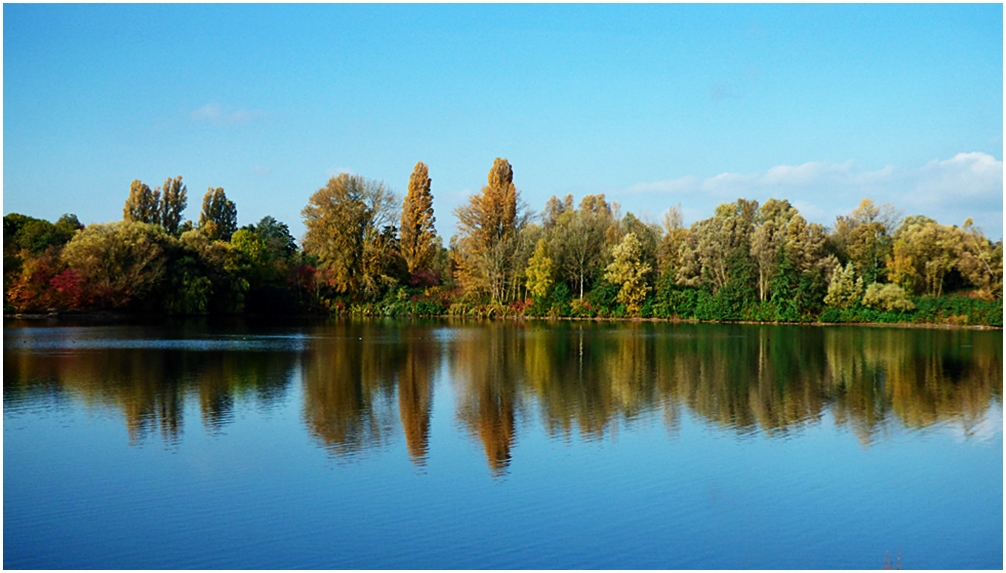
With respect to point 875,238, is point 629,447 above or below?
below

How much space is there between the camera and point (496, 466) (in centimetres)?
951

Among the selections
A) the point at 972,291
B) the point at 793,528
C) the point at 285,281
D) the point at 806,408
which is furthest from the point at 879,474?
the point at 285,281

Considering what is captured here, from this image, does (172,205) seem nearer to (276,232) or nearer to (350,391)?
(276,232)

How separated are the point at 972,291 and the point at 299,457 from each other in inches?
1501

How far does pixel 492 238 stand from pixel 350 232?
8.13 meters

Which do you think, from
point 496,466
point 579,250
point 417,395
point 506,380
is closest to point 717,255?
point 579,250

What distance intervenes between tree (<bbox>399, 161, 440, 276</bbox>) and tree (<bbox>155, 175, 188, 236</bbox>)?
17598 millimetres

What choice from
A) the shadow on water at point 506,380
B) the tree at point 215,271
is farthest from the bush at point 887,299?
the tree at point 215,271

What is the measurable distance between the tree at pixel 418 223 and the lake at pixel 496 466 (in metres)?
31.9

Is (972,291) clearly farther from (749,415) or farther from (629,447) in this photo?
(629,447)

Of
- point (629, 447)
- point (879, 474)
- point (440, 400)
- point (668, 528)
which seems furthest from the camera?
point (440, 400)

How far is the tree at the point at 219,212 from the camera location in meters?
62.9

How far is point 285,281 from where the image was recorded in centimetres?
5197

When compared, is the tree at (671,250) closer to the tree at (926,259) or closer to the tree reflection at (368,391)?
the tree at (926,259)
